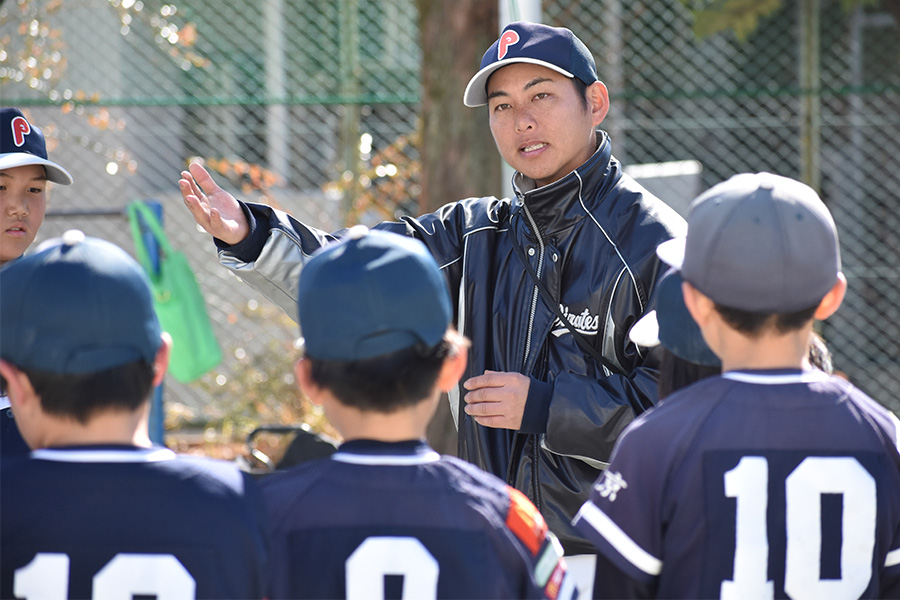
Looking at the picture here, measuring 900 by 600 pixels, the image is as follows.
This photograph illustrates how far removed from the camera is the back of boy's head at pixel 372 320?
1635mm

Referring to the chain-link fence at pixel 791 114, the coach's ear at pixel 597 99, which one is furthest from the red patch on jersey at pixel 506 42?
the chain-link fence at pixel 791 114

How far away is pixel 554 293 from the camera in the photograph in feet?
9.05

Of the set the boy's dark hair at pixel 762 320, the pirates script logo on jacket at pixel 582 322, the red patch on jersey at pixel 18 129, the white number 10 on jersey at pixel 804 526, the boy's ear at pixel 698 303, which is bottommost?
the white number 10 on jersey at pixel 804 526

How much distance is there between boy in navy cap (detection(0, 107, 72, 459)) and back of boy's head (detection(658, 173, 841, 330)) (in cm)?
211

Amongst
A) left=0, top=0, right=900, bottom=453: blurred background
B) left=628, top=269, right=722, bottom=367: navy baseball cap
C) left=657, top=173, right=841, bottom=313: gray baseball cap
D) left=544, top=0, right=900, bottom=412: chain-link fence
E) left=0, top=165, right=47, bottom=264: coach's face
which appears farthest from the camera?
left=544, top=0, right=900, bottom=412: chain-link fence

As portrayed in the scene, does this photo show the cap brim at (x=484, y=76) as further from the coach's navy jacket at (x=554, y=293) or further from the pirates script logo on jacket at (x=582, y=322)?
the pirates script logo on jacket at (x=582, y=322)

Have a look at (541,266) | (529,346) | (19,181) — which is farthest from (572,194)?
(19,181)

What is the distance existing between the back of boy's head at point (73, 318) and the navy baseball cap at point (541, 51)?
1547 millimetres

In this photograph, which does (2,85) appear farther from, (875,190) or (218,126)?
(875,190)

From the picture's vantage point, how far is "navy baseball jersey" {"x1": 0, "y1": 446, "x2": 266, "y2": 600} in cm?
151

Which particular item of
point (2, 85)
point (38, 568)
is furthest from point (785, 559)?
point (2, 85)

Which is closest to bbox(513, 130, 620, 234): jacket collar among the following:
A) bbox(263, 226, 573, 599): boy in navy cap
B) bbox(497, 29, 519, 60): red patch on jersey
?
bbox(497, 29, 519, 60): red patch on jersey

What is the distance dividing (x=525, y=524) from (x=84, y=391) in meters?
0.74

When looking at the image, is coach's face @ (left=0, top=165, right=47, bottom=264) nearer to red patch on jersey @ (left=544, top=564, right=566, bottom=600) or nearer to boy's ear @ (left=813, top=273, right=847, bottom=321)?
red patch on jersey @ (left=544, top=564, right=566, bottom=600)
